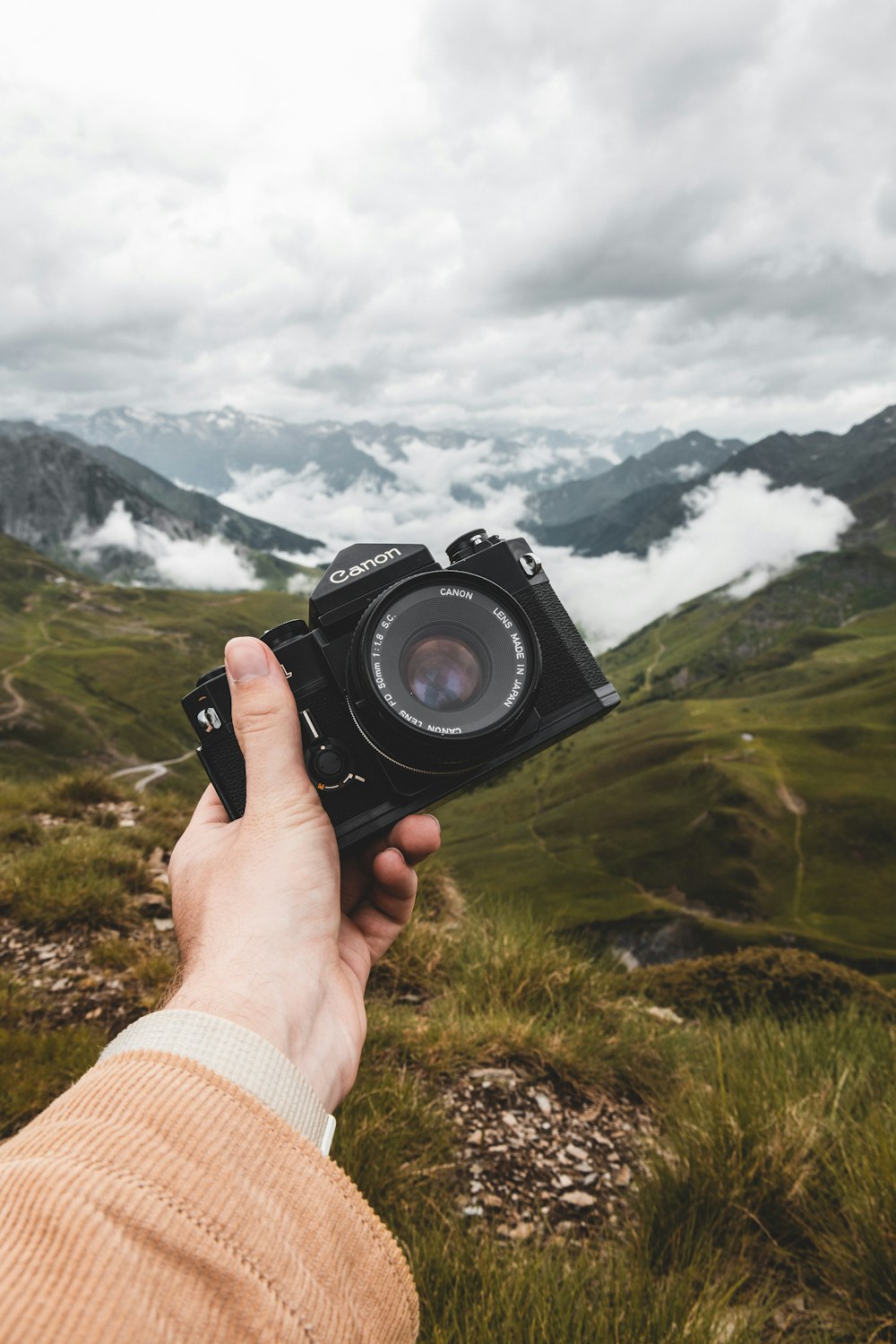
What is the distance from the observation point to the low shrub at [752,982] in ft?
27.8

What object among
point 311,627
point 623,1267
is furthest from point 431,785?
point 623,1267

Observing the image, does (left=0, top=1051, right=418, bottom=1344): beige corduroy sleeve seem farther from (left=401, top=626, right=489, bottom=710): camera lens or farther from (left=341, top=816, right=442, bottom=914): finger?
(left=401, top=626, right=489, bottom=710): camera lens

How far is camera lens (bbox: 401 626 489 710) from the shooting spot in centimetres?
300

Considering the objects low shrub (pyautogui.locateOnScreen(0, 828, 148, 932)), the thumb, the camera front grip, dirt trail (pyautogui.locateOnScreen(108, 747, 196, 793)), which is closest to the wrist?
the thumb

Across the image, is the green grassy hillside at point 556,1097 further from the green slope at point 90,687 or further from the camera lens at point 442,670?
the green slope at point 90,687

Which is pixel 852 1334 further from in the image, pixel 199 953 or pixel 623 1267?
pixel 199 953

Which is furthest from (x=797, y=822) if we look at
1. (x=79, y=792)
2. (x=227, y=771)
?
(x=227, y=771)

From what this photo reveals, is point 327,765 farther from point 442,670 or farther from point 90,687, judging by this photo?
point 90,687

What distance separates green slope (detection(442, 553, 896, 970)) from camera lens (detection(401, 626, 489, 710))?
93.7 meters

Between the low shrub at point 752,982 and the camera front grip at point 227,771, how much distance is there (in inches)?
247

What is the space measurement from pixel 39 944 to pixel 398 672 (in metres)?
4.02

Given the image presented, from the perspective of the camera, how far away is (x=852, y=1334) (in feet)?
7.88

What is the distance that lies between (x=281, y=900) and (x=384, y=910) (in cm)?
89

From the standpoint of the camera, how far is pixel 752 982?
9703 millimetres
